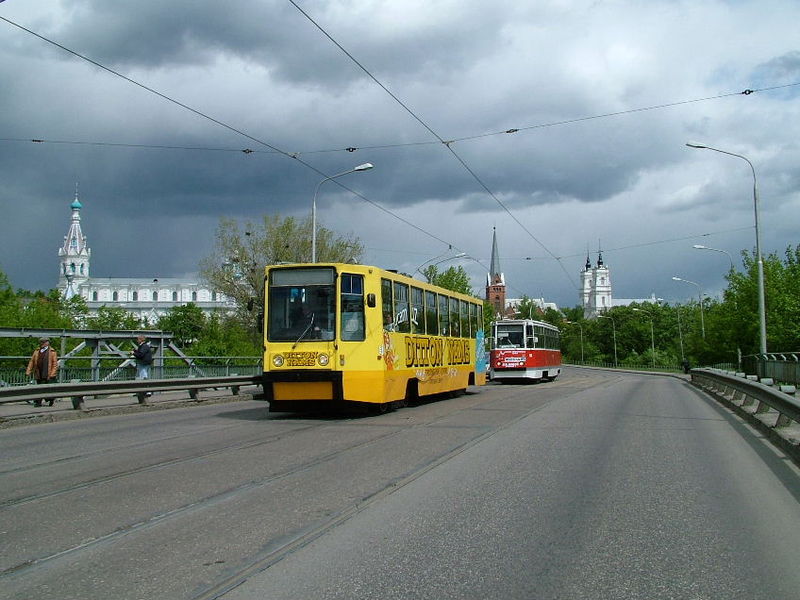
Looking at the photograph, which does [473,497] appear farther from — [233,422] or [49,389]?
[49,389]

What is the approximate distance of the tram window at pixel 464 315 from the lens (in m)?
25.2

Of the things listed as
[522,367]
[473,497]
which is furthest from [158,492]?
[522,367]

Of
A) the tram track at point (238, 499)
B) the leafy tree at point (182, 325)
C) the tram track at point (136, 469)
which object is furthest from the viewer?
the leafy tree at point (182, 325)

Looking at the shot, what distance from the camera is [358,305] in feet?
54.5

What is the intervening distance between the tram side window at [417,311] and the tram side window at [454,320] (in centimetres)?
324

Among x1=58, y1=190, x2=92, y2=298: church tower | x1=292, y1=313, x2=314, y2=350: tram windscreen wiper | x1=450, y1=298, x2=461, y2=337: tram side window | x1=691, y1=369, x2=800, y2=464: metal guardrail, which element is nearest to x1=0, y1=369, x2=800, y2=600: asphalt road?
x1=691, y1=369, x2=800, y2=464: metal guardrail

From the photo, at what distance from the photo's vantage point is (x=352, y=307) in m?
16.5

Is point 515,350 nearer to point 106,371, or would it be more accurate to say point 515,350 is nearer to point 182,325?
point 106,371

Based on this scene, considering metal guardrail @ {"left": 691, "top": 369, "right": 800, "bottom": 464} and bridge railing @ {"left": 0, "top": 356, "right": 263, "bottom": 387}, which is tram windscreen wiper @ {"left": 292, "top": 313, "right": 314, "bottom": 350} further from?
metal guardrail @ {"left": 691, "top": 369, "right": 800, "bottom": 464}

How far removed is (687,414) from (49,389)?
1436 cm

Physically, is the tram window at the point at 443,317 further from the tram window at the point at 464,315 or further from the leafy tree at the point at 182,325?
the leafy tree at the point at 182,325

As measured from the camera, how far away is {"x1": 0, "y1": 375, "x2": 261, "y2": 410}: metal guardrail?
638 inches

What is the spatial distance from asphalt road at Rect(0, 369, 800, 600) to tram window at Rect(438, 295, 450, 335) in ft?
30.1

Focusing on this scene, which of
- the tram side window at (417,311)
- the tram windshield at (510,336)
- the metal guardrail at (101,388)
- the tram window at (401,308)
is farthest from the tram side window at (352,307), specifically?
the tram windshield at (510,336)
